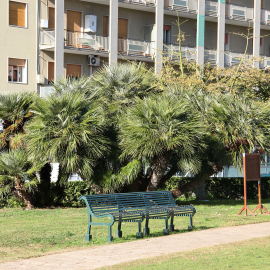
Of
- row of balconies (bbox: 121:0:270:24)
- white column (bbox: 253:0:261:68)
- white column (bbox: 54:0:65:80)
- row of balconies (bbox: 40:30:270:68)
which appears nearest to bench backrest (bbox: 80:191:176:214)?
row of balconies (bbox: 40:30:270:68)

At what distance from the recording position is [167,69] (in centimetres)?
2105

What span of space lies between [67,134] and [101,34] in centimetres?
1604

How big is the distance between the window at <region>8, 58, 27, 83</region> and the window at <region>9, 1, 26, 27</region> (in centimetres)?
196

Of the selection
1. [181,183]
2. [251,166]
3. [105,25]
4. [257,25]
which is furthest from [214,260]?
[257,25]

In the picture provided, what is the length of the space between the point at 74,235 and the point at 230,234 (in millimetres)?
3106

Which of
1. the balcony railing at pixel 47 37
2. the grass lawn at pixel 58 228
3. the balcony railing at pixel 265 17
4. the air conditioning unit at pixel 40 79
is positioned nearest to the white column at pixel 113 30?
the balcony railing at pixel 47 37

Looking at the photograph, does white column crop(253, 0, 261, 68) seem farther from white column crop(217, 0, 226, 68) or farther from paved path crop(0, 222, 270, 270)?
paved path crop(0, 222, 270, 270)

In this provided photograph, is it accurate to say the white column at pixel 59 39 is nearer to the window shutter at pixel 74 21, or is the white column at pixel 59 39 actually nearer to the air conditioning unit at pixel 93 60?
the window shutter at pixel 74 21

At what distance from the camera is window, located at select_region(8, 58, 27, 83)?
2611 cm

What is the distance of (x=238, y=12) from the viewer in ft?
111

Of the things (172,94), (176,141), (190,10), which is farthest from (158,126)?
(190,10)

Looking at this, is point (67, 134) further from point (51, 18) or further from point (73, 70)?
point (51, 18)

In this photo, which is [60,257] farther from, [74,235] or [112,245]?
[74,235]

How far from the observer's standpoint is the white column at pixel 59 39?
2662 cm
